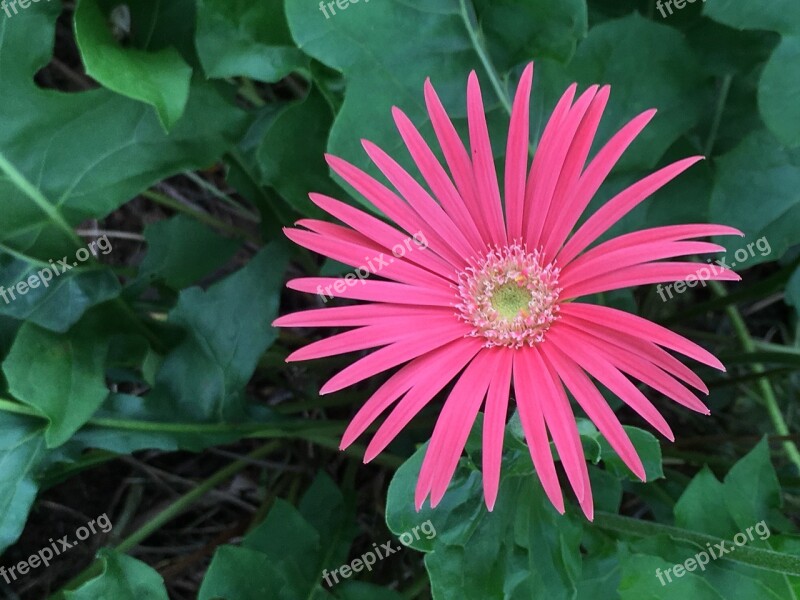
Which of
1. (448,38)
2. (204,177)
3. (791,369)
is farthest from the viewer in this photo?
(204,177)

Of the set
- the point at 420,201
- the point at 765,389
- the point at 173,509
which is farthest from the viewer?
the point at 173,509

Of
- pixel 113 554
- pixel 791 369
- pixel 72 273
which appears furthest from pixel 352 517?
pixel 791 369

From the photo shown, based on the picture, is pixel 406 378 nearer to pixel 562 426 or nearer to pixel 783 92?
pixel 562 426

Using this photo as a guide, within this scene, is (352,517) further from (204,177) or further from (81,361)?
(204,177)

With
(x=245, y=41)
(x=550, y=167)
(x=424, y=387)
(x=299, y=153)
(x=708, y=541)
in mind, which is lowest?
(x=708, y=541)

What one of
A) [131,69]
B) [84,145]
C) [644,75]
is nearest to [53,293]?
[84,145]

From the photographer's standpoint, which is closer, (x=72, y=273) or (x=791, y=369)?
(x=72, y=273)

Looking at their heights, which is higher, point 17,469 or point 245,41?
point 245,41

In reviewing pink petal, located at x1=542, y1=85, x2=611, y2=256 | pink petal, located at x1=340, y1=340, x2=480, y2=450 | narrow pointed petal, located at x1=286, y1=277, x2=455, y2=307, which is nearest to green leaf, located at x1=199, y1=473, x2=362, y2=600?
pink petal, located at x1=340, y1=340, x2=480, y2=450
